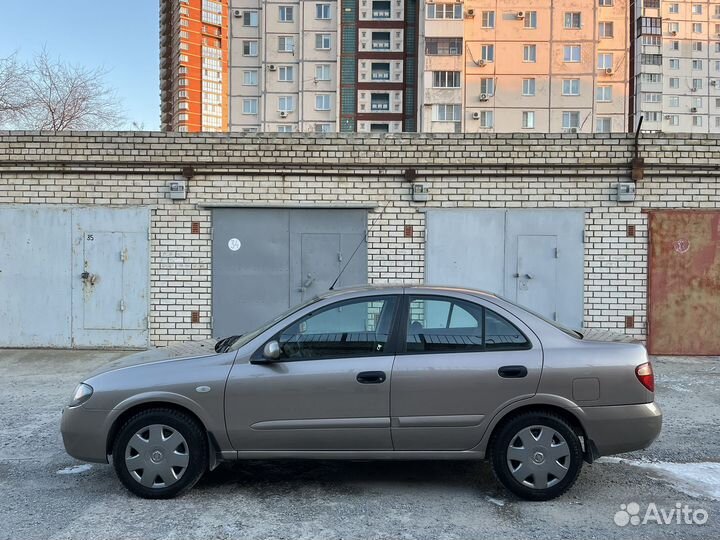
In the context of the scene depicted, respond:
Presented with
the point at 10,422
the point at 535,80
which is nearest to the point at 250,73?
the point at 535,80

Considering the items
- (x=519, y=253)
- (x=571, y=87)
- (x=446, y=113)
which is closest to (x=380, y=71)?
(x=446, y=113)

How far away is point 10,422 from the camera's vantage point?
6461mm

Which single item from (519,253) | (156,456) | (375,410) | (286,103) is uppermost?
(286,103)

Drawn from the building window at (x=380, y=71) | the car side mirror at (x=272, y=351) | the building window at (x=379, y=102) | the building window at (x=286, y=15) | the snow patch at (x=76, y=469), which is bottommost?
the snow patch at (x=76, y=469)

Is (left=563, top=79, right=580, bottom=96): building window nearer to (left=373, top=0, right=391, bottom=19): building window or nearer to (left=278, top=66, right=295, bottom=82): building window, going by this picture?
(left=373, top=0, right=391, bottom=19): building window

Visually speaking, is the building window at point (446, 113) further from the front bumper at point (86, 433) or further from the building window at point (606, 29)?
the front bumper at point (86, 433)

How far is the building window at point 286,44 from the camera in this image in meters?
58.8

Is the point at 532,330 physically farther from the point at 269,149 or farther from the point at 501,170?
the point at 269,149

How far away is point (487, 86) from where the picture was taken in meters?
54.2

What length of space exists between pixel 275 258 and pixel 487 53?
1952 inches

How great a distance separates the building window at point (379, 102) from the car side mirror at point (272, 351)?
55587 mm

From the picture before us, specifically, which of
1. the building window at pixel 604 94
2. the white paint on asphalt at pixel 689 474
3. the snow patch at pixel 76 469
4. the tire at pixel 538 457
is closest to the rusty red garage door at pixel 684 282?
the white paint on asphalt at pixel 689 474

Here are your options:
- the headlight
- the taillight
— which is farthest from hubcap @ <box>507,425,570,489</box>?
the headlight

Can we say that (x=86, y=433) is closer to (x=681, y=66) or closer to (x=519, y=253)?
(x=519, y=253)
